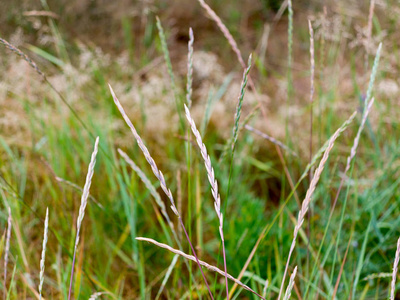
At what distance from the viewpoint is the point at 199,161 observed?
1.37 m

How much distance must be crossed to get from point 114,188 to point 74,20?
218 cm

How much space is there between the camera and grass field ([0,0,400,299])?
2.90 ft

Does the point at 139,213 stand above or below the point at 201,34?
below

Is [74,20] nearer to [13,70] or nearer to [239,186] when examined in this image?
[13,70]

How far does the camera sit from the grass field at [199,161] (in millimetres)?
885

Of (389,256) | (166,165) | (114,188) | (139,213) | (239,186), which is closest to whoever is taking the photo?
(389,256)

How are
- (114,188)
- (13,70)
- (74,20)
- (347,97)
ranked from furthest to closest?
(74,20) → (347,97) → (13,70) → (114,188)

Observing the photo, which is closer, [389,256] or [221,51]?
[389,256]

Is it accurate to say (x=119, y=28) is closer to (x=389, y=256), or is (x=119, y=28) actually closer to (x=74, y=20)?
(x=74, y=20)

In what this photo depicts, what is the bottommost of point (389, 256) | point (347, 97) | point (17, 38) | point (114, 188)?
point (389, 256)

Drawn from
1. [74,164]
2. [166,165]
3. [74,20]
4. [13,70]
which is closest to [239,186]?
[166,165]

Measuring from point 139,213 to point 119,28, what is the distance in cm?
261

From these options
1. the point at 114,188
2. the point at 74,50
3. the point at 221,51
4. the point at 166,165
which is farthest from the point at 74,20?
the point at 114,188

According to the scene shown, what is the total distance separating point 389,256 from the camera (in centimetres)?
130
